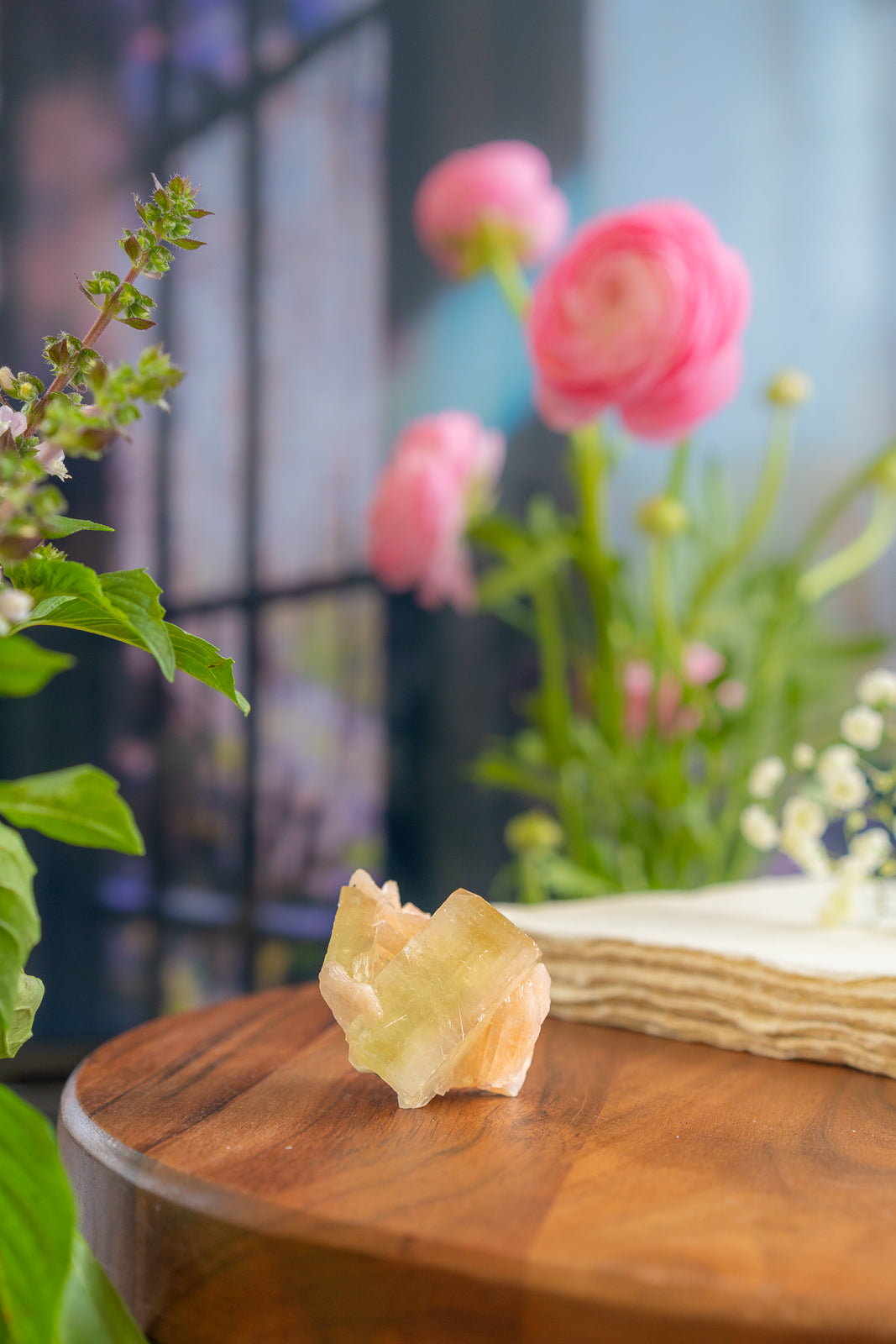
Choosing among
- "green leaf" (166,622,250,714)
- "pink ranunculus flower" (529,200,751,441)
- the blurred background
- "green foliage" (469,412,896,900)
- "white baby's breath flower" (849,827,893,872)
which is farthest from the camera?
the blurred background

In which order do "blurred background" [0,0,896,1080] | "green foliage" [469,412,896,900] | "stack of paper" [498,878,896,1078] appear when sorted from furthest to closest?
1. "blurred background" [0,0,896,1080]
2. "green foliage" [469,412,896,900]
3. "stack of paper" [498,878,896,1078]

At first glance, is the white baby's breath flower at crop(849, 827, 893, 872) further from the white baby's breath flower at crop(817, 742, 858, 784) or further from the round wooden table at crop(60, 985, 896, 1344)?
the round wooden table at crop(60, 985, 896, 1344)

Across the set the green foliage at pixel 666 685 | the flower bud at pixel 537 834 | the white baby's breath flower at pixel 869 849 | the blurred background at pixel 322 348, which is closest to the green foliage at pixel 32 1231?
the white baby's breath flower at pixel 869 849

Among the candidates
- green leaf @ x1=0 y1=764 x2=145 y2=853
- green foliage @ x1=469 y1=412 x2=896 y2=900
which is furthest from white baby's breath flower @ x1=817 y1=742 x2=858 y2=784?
green leaf @ x1=0 y1=764 x2=145 y2=853

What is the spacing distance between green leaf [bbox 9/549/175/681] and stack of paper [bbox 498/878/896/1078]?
0.30 metres

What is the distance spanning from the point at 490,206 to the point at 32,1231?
3.30 ft

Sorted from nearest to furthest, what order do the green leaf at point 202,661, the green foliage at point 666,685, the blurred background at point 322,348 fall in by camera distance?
1. the green leaf at point 202,661
2. the green foliage at point 666,685
3. the blurred background at point 322,348

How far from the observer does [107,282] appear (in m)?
0.33

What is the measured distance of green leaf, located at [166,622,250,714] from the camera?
36cm

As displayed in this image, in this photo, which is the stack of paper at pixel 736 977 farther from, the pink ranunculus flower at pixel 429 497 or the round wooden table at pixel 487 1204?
the pink ranunculus flower at pixel 429 497

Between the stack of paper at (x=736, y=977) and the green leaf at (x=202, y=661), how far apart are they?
264mm

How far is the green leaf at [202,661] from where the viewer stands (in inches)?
14.0

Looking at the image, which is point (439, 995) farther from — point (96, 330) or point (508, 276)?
point (508, 276)

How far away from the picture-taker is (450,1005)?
0.39 m
